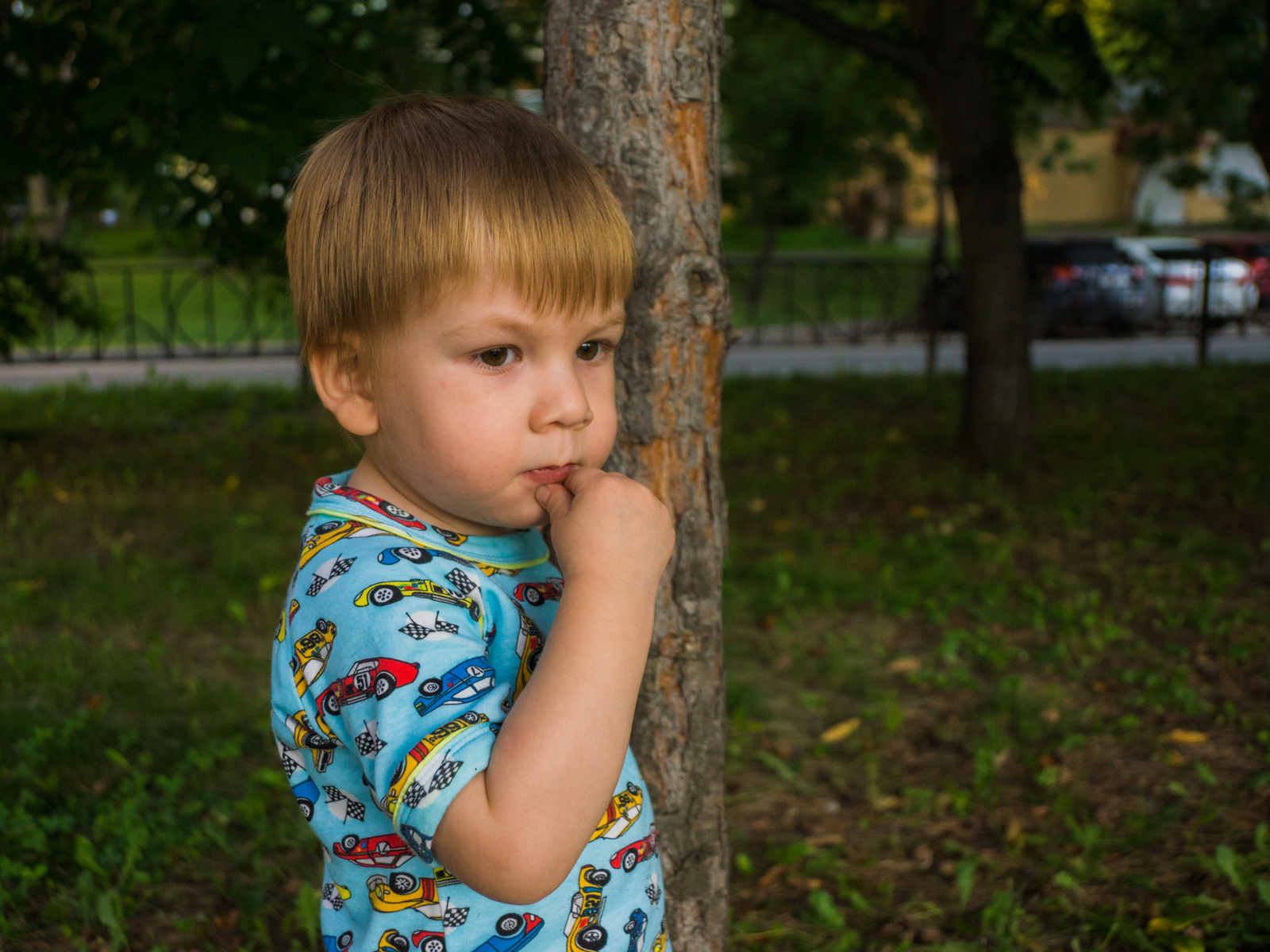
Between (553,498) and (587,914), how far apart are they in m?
0.49

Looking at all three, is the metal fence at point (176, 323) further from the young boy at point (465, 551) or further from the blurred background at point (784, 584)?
the young boy at point (465, 551)

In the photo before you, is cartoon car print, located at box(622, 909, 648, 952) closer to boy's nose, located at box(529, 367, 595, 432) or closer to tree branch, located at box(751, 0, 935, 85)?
boy's nose, located at box(529, 367, 595, 432)

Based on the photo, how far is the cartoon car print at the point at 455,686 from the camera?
3.52 feet

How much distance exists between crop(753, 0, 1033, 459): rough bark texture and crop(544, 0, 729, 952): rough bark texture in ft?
17.0

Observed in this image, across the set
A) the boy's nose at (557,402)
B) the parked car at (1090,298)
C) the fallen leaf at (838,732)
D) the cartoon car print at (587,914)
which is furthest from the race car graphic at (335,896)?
the parked car at (1090,298)

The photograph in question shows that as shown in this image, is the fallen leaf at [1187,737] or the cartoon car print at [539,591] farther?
the fallen leaf at [1187,737]

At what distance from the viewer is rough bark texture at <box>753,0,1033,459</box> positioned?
260 inches

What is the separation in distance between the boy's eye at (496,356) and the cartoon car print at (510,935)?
62cm

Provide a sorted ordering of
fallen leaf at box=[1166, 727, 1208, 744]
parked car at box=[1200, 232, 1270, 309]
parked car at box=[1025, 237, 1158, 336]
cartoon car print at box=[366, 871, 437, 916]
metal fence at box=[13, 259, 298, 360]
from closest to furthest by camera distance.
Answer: cartoon car print at box=[366, 871, 437, 916], fallen leaf at box=[1166, 727, 1208, 744], metal fence at box=[13, 259, 298, 360], parked car at box=[1025, 237, 1158, 336], parked car at box=[1200, 232, 1270, 309]

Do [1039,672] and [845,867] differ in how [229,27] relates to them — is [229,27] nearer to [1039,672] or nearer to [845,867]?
[845,867]

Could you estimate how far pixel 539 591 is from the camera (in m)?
1.37

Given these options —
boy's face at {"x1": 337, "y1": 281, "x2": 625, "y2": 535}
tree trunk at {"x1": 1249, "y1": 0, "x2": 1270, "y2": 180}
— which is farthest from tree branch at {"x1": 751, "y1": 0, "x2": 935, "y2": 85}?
boy's face at {"x1": 337, "y1": 281, "x2": 625, "y2": 535}

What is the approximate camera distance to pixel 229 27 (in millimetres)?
3596

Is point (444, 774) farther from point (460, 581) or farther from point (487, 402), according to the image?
point (487, 402)
